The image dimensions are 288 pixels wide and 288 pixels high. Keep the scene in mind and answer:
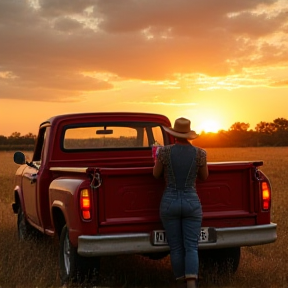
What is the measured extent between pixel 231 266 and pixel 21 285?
2.35 metres

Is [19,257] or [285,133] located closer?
[19,257]

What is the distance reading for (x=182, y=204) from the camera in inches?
251

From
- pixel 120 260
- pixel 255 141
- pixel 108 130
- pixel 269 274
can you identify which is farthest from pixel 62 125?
pixel 255 141

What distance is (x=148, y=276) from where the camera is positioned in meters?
7.64

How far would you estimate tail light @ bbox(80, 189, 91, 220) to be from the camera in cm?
625

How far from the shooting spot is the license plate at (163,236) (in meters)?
6.44

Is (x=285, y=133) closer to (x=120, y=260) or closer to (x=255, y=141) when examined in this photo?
(x=255, y=141)

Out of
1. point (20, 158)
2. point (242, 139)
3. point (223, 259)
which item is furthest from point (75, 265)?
point (242, 139)

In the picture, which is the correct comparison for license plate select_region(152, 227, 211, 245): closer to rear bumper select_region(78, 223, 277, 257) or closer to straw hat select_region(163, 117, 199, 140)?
rear bumper select_region(78, 223, 277, 257)

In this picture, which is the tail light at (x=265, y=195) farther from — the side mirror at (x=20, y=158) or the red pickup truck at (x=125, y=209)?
the side mirror at (x=20, y=158)

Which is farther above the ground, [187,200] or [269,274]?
[187,200]

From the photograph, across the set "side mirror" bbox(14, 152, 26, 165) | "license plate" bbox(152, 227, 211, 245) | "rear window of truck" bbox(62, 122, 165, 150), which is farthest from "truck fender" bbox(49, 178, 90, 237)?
"side mirror" bbox(14, 152, 26, 165)

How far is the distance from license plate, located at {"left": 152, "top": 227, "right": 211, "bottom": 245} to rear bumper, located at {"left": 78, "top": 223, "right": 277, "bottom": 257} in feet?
0.14

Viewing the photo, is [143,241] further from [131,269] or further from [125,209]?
[131,269]
